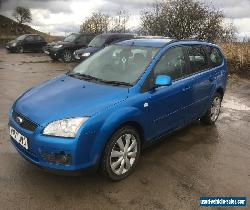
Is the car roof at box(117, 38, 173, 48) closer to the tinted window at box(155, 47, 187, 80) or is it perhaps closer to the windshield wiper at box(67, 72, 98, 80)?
the tinted window at box(155, 47, 187, 80)

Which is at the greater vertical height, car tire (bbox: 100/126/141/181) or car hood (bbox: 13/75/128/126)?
car hood (bbox: 13/75/128/126)

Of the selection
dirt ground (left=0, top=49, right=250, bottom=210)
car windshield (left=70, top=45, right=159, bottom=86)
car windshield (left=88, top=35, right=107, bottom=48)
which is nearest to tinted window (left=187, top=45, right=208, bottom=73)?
car windshield (left=70, top=45, right=159, bottom=86)

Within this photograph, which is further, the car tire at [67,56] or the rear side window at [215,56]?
the car tire at [67,56]

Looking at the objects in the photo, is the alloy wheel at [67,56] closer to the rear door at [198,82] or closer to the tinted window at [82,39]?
the tinted window at [82,39]

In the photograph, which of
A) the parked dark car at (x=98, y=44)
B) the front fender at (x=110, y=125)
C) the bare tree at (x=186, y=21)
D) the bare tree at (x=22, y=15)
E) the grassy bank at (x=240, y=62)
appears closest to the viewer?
the front fender at (x=110, y=125)

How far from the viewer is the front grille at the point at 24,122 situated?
152 inches

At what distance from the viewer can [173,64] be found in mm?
5176

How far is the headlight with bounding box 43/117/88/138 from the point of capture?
3686 millimetres

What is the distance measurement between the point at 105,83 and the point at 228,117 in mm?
3988

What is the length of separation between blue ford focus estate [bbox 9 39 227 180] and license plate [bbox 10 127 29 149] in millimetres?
13

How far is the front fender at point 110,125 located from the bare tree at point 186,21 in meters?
25.7

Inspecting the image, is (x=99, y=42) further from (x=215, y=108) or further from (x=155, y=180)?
(x=155, y=180)

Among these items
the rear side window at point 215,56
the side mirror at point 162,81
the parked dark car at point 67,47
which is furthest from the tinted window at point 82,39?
the side mirror at point 162,81

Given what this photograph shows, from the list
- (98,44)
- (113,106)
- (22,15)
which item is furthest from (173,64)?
(22,15)
